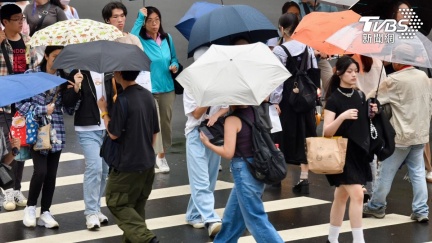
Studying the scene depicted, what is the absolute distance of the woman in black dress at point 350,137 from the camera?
9961 mm

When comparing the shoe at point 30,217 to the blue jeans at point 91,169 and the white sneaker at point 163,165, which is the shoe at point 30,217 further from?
the white sneaker at point 163,165

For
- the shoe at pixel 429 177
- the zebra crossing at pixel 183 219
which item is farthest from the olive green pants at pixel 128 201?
the shoe at pixel 429 177

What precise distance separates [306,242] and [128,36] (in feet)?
11.5

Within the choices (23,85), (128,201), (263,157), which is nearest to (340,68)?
(263,157)

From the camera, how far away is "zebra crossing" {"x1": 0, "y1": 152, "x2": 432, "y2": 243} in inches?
423

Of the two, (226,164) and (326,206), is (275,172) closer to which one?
(326,206)

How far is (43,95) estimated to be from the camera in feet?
35.6

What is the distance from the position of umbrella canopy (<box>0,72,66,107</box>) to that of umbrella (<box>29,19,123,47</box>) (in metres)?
0.65

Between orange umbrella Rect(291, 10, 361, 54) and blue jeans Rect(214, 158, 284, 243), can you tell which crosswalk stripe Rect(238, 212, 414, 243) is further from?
orange umbrella Rect(291, 10, 361, 54)

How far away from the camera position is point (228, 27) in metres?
11.4

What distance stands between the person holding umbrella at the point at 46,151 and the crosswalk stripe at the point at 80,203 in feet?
1.36

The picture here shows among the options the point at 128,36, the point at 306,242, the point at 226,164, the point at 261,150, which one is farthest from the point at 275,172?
the point at 226,164

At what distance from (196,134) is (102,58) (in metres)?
1.81

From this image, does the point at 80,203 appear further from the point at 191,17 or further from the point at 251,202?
the point at 251,202
